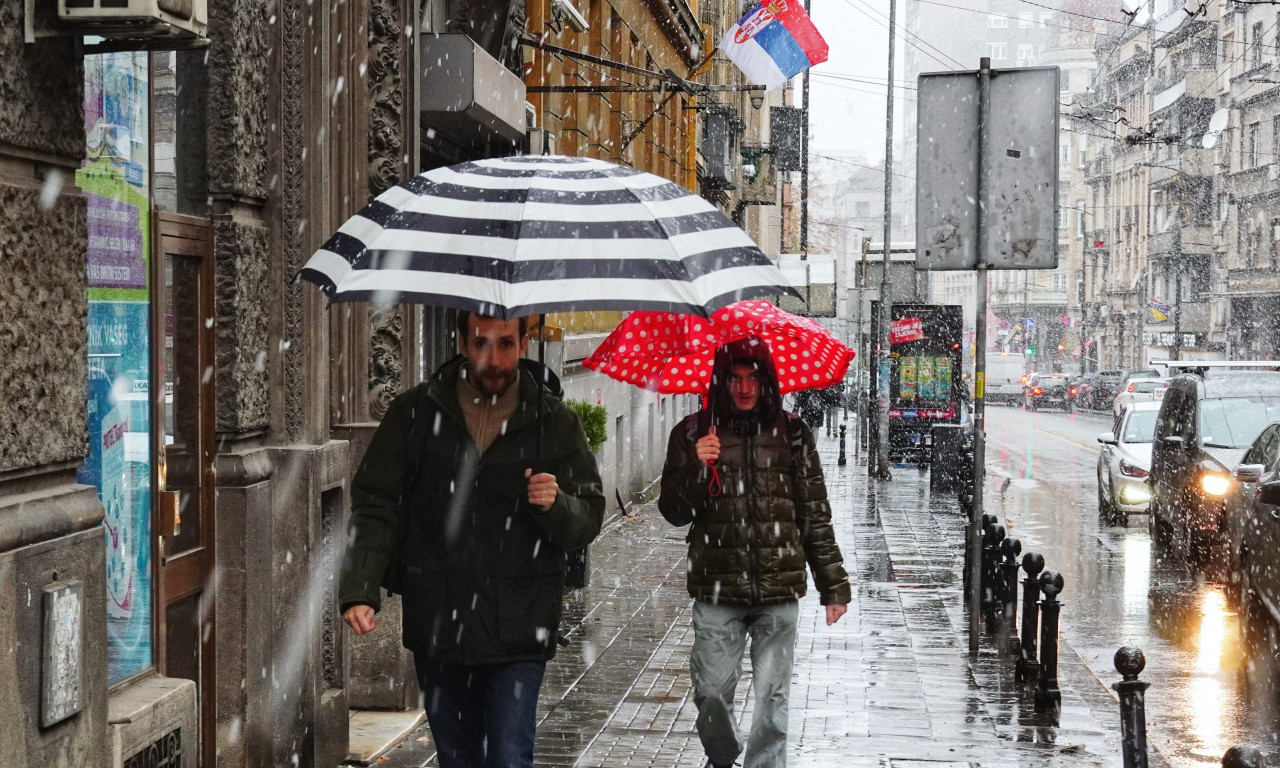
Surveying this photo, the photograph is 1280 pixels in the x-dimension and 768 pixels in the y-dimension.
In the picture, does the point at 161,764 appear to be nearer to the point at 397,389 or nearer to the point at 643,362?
the point at 643,362

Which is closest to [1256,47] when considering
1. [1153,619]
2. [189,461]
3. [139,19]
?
[1153,619]

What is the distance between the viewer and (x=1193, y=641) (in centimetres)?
1152

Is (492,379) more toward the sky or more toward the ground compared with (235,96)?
more toward the ground

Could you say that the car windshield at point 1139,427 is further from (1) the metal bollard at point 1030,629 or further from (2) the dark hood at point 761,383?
(2) the dark hood at point 761,383

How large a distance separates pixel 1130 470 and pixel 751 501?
14521 mm

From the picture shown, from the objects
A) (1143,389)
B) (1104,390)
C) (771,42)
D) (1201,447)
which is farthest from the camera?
(1104,390)

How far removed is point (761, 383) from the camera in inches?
242

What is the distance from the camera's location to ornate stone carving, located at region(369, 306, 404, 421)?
8.38 metres

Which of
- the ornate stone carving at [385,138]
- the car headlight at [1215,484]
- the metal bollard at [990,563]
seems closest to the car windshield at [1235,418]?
the car headlight at [1215,484]

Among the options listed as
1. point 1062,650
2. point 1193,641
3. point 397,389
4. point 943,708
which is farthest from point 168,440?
point 1193,641

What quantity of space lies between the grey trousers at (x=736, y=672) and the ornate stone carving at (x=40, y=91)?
10.1ft

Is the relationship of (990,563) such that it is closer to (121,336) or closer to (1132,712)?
(1132,712)

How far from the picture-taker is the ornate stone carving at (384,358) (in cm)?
838

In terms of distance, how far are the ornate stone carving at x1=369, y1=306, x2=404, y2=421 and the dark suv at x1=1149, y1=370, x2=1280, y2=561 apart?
9004 millimetres
